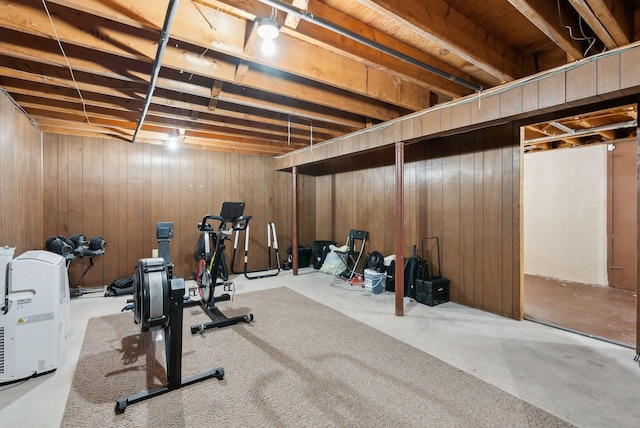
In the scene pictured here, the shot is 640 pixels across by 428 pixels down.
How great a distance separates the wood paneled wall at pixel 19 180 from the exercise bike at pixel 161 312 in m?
1.83

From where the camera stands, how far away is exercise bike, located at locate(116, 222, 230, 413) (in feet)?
6.29

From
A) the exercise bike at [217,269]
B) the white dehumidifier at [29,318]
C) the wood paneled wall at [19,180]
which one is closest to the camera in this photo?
the white dehumidifier at [29,318]

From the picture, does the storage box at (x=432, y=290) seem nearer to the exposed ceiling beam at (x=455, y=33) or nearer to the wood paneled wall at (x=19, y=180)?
the exposed ceiling beam at (x=455, y=33)

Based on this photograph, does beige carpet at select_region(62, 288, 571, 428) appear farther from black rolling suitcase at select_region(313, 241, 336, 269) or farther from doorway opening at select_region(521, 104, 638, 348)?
black rolling suitcase at select_region(313, 241, 336, 269)

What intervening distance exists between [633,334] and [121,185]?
22.3 ft

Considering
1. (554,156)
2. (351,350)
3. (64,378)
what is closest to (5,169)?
(64,378)

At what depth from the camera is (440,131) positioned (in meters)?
3.11

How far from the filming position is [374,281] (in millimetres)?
4328

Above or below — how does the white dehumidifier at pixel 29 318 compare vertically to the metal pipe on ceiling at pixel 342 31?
below

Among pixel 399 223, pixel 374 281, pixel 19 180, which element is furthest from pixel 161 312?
pixel 374 281

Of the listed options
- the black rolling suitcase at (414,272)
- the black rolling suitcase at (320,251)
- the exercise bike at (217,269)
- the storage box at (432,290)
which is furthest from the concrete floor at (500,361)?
the black rolling suitcase at (320,251)

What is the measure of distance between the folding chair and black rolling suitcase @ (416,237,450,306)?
1.32 metres

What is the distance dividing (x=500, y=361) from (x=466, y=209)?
1.98 metres

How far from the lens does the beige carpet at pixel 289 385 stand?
175cm
